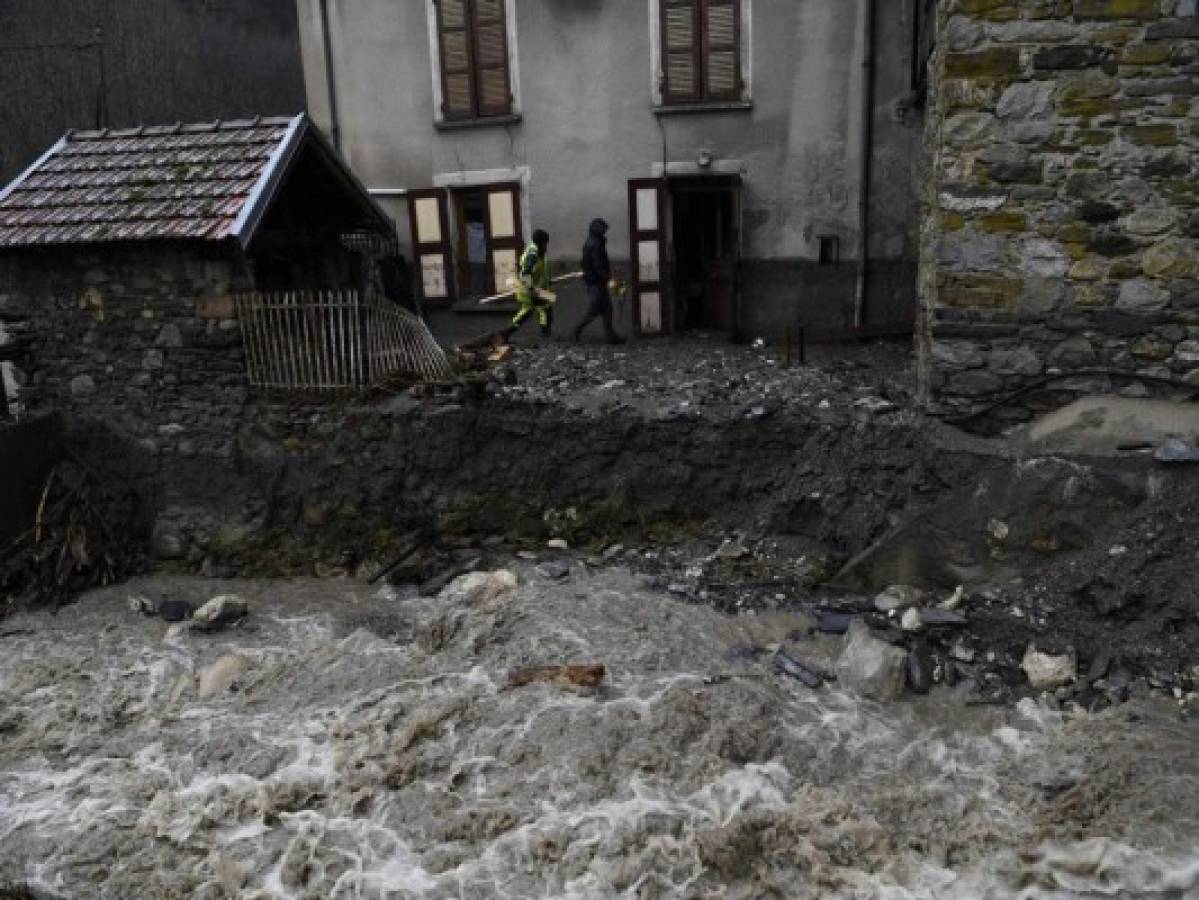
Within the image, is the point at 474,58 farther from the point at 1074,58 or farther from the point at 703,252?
the point at 1074,58

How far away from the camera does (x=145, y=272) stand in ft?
28.5

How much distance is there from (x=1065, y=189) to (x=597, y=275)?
5948mm

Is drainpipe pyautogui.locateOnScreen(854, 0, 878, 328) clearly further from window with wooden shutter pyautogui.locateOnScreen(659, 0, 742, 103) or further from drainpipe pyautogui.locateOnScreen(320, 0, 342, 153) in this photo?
drainpipe pyautogui.locateOnScreen(320, 0, 342, 153)

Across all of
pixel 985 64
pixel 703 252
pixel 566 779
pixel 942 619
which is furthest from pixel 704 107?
pixel 566 779

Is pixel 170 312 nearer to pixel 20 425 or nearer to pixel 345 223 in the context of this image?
pixel 20 425

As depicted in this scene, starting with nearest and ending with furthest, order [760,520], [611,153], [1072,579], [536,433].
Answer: [1072,579] < [760,520] < [536,433] < [611,153]

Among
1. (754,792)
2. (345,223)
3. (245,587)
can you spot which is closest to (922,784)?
(754,792)

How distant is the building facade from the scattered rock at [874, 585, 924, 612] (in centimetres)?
539

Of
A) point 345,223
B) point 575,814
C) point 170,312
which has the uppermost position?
point 345,223

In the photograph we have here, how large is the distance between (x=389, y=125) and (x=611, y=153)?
307cm

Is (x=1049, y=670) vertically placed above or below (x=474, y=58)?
below

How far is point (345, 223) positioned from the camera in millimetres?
11156

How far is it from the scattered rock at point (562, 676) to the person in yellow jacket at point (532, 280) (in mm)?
5793

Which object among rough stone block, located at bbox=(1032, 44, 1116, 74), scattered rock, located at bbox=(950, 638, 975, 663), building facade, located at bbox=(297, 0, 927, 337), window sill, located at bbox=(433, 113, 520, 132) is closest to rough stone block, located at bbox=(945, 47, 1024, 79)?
rough stone block, located at bbox=(1032, 44, 1116, 74)
